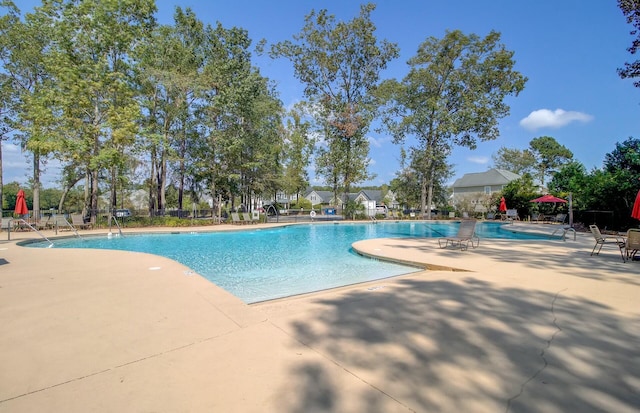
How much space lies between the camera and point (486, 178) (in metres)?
40.5

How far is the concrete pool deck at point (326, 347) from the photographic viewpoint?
1.85m

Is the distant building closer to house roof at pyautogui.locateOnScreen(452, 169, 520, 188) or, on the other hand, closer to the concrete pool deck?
house roof at pyautogui.locateOnScreen(452, 169, 520, 188)

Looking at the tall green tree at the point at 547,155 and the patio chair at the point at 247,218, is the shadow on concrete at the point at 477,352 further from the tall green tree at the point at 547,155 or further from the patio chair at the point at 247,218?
the tall green tree at the point at 547,155

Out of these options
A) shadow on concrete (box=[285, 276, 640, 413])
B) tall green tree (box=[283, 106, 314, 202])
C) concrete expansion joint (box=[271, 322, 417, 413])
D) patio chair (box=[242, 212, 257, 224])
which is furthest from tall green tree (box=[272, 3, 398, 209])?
concrete expansion joint (box=[271, 322, 417, 413])

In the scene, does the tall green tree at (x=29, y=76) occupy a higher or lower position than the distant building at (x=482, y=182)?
higher

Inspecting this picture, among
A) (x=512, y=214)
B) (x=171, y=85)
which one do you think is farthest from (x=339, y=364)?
(x=512, y=214)

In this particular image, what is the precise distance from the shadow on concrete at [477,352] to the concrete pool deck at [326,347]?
0.01m

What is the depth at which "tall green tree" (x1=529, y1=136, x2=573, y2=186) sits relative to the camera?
4397 cm

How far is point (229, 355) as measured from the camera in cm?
241

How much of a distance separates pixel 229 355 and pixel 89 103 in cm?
1784

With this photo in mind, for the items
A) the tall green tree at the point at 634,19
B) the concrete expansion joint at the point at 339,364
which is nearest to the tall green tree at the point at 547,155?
the tall green tree at the point at 634,19

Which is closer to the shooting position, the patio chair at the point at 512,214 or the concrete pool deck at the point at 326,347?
the concrete pool deck at the point at 326,347

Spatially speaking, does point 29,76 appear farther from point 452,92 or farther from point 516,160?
point 516,160

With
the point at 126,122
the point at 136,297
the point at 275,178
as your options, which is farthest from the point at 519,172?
the point at 136,297
